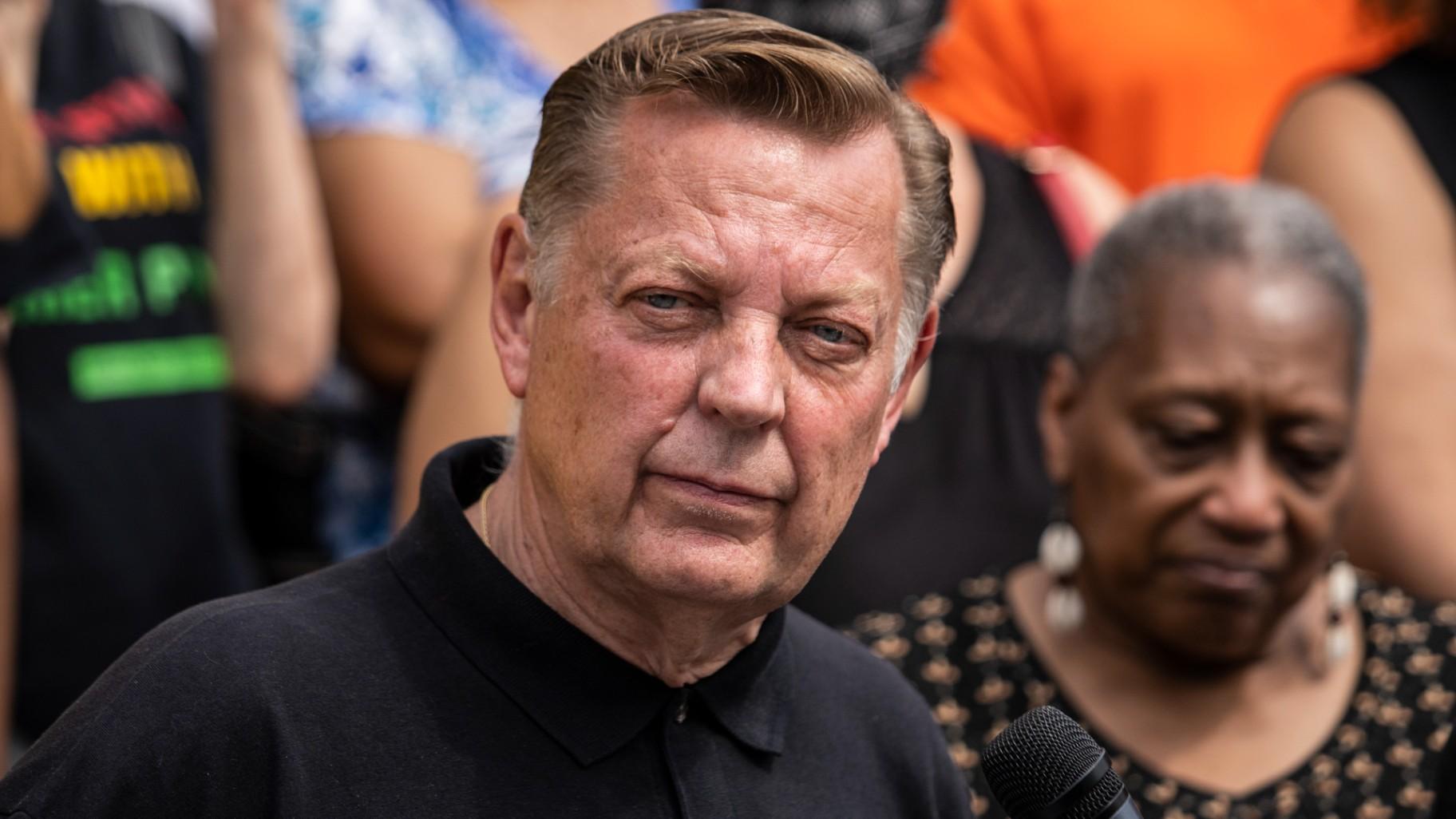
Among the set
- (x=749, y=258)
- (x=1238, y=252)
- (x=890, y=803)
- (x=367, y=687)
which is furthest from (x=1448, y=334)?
(x=367, y=687)

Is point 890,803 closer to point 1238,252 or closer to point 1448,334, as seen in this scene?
point 1238,252

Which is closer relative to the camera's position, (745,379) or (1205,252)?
(745,379)

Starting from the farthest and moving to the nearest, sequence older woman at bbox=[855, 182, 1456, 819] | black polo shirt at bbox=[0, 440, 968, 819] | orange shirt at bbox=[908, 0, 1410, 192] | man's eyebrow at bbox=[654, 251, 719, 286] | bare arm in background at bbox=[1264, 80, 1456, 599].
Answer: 1. orange shirt at bbox=[908, 0, 1410, 192]
2. bare arm in background at bbox=[1264, 80, 1456, 599]
3. older woman at bbox=[855, 182, 1456, 819]
4. man's eyebrow at bbox=[654, 251, 719, 286]
5. black polo shirt at bbox=[0, 440, 968, 819]

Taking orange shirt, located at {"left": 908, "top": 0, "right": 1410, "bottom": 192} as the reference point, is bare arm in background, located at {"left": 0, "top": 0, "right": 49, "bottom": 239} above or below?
above

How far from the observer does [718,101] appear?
189 centimetres

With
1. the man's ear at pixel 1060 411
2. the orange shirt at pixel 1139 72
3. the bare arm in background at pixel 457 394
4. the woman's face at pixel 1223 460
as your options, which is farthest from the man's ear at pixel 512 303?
the orange shirt at pixel 1139 72

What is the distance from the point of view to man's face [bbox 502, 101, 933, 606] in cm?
185

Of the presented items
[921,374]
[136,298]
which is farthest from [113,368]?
[921,374]

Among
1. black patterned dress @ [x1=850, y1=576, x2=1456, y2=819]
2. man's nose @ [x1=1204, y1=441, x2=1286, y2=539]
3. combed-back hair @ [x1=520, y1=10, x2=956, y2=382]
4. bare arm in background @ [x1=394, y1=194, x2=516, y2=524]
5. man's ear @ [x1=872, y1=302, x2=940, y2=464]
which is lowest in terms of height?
black patterned dress @ [x1=850, y1=576, x2=1456, y2=819]

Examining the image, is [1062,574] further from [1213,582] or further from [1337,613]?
[1337,613]

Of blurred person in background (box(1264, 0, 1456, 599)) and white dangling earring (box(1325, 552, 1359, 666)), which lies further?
blurred person in background (box(1264, 0, 1456, 599))

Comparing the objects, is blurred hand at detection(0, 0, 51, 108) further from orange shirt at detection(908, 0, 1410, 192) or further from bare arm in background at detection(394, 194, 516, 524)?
orange shirt at detection(908, 0, 1410, 192)

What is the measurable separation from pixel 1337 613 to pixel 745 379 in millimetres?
1927

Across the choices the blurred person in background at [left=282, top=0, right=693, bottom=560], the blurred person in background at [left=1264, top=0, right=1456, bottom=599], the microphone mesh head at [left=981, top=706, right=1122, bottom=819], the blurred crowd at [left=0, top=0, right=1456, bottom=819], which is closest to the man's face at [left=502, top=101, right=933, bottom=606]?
the microphone mesh head at [left=981, top=706, right=1122, bottom=819]
